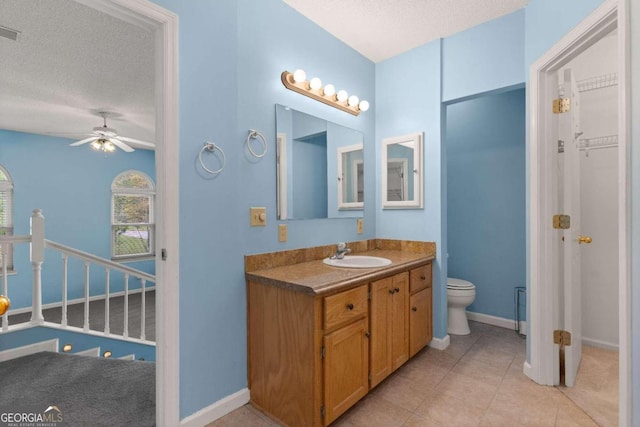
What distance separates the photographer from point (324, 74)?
2383mm

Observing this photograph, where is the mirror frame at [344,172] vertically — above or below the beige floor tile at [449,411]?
above

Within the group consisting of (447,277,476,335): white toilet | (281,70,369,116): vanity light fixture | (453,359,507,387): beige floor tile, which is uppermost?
(281,70,369,116): vanity light fixture

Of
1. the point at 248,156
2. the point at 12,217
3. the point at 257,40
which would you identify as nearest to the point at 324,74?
the point at 257,40

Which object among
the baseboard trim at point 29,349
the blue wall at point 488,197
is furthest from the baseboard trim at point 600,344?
the baseboard trim at point 29,349

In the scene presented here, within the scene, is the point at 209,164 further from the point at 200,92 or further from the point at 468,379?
the point at 468,379

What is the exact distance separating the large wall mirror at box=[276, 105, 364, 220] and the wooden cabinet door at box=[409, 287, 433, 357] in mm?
825

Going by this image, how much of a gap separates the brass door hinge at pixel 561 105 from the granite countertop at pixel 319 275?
1292 mm

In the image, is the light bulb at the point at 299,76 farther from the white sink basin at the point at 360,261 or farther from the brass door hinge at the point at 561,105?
the brass door hinge at the point at 561,105

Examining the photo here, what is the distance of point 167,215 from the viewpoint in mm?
1499

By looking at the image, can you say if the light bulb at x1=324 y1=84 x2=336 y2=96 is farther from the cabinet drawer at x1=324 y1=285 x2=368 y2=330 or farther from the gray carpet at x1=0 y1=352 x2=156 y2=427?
the gray carpet at x1=0 y1=352 x2=156 y2=427

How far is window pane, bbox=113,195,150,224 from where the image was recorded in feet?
17.8

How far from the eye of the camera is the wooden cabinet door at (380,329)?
1826mm

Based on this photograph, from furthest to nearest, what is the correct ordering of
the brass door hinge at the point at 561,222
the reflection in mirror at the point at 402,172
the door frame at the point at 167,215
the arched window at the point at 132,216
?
the arched window at the point at 132,216
the reflection in mirror at the point at 402,172
the brass door hinge at the point at 561,222
the door frame at the point at 167,215

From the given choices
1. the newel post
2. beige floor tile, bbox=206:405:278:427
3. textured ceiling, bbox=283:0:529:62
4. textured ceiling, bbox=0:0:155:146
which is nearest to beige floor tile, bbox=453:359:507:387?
beige floor tile, bbox=206:405:278:427
